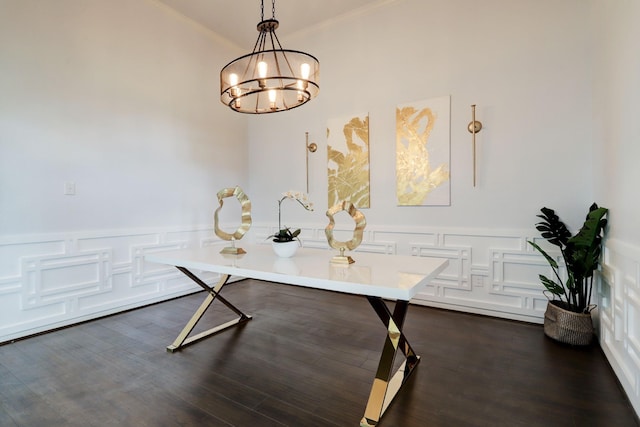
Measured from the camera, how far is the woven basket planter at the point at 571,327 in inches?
88.7

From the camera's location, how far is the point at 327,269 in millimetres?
1789

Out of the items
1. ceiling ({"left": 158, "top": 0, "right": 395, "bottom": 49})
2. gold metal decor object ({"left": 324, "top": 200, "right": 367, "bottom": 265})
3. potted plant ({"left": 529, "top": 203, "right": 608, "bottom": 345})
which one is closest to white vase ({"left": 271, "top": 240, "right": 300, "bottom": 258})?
gold metal decor object ({"left": 324, "top": 200, "right": 367, "bottom": 265})

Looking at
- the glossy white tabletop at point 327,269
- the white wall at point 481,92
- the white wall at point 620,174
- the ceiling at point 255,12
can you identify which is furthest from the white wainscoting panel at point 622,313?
the ceiling at point 255,12

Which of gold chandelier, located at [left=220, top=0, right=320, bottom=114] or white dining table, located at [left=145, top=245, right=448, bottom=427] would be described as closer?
white dining table, located at [left=145, top=245, right=448, bottom=427]

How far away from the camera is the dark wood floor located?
1574 millimetres

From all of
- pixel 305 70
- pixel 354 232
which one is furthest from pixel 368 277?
pixel 305 70

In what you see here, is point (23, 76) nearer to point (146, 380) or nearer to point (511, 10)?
point (146, 380)

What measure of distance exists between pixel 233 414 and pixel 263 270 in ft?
2.37

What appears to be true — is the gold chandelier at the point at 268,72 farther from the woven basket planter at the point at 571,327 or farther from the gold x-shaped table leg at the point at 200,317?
the woven basket planter at the point at 571,327

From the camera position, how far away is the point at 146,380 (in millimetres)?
1906

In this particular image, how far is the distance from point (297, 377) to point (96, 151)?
2689 mm

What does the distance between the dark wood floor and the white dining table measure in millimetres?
93

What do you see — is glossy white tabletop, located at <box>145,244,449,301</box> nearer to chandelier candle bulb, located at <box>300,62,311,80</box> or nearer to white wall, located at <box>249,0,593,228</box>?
chandelier candle bulb, located at <box>300,62,311,80</box>

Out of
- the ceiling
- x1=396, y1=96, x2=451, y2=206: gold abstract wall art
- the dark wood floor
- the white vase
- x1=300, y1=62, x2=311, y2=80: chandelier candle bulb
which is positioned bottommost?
the dark wood floor
